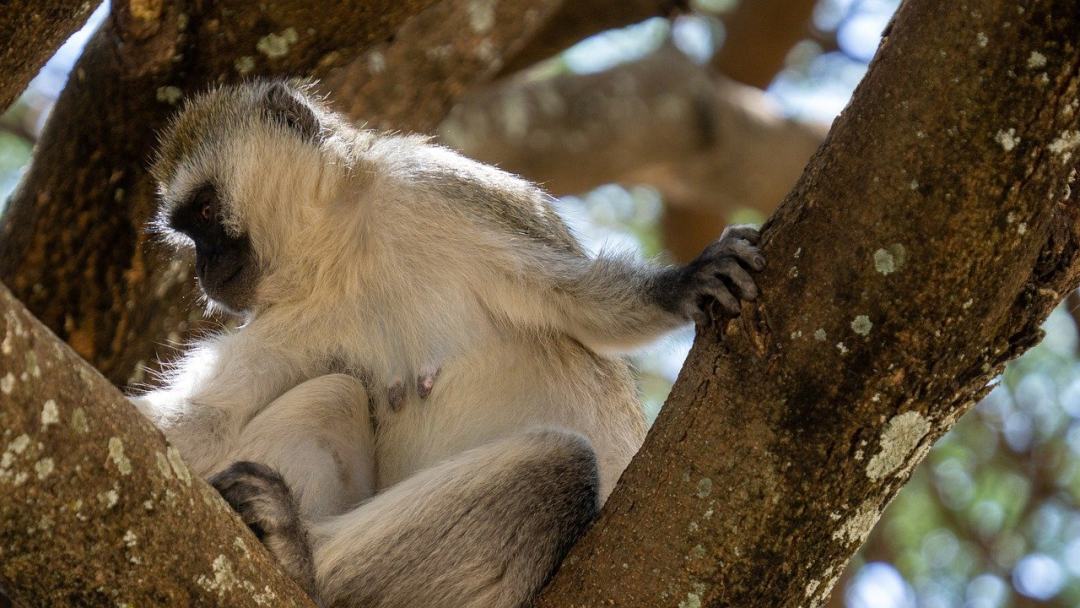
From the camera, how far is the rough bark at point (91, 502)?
5.71 ft

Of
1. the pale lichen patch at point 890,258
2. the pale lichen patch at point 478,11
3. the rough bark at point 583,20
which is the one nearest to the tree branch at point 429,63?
the pale lichen patch at point 478,11

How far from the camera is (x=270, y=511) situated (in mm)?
2598

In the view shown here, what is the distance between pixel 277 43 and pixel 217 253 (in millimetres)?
717

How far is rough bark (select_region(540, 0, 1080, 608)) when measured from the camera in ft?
6.82

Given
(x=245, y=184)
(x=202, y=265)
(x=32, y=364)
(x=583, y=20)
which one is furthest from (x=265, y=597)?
(x=583, y=20)

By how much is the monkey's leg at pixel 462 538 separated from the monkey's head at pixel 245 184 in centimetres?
97

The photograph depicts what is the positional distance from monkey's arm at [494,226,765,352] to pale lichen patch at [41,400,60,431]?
1276mm

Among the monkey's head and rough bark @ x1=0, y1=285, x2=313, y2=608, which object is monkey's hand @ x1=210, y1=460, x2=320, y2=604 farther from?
the monkey's head

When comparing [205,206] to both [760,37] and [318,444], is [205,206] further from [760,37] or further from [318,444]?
[760,37]

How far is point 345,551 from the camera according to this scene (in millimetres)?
2715

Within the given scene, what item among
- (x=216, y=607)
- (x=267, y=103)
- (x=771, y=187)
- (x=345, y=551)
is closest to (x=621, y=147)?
(x=771, y=187)

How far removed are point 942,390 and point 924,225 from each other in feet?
1.03

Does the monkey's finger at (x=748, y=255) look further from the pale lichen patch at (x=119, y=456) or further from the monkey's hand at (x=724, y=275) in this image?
the pale lichen patch at (x=119, y=456)

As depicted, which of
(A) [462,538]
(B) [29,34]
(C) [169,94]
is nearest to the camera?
(B) [29,34]
